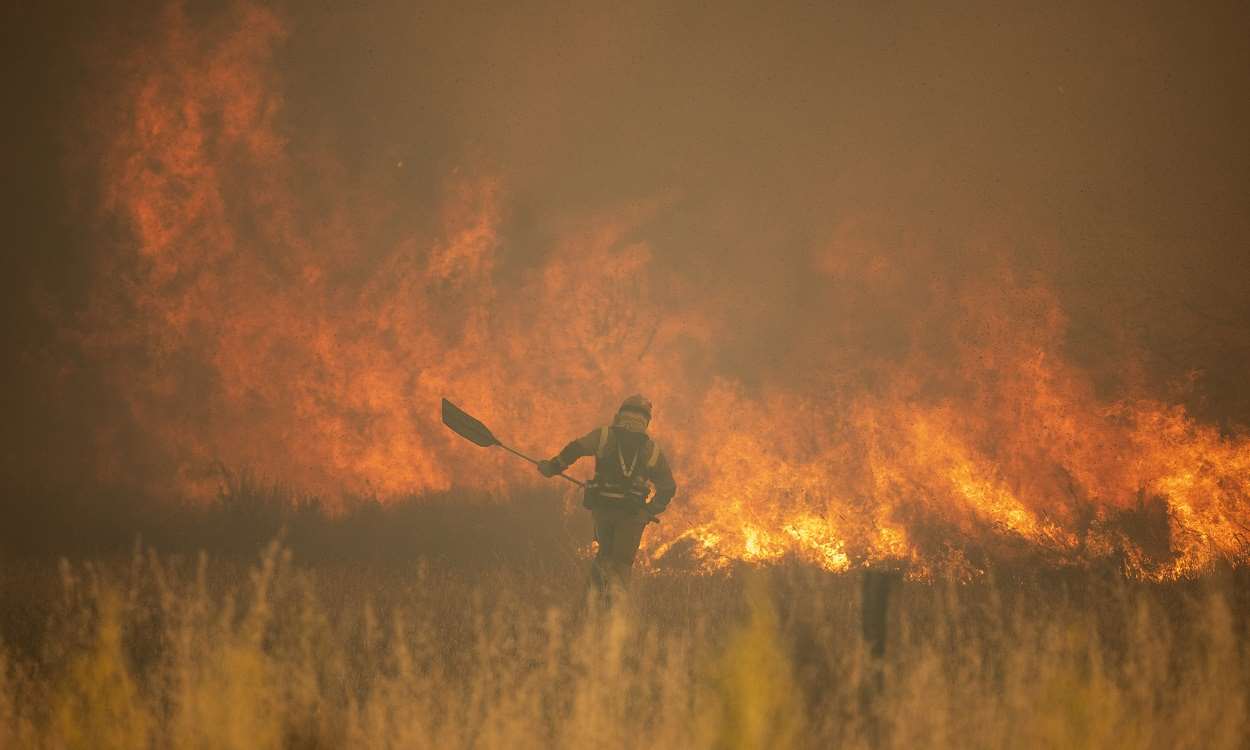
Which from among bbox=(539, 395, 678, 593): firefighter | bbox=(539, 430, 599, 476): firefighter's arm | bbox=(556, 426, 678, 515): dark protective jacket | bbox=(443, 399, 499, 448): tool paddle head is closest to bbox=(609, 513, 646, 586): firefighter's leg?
bbox=(539, 395, 678, 593): firefighter

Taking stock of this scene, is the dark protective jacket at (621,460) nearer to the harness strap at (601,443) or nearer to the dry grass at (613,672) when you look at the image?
the harness strap at (601,443)

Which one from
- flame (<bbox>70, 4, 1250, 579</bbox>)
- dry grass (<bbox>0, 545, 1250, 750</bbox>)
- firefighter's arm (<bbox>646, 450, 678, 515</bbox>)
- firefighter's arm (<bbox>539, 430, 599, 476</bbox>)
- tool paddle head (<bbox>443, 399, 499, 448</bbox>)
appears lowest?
dry grass (<bbox>0, 545, 1250, 750</bbox>)

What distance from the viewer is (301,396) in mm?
15906

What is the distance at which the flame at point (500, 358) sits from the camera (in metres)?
13.0

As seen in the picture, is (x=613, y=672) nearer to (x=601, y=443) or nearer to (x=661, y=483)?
(x=601, y=443)

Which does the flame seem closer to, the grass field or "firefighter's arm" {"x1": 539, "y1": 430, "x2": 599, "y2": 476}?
the grass field

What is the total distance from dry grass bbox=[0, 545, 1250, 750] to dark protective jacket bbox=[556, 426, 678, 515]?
3.82ft

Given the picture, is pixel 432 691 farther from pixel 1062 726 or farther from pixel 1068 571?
pixel 1068 571

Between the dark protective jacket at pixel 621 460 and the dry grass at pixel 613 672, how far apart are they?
3.82 ft

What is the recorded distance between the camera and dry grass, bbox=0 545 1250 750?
4801mm

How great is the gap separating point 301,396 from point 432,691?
1117 centimetres

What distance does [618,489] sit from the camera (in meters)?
8.52

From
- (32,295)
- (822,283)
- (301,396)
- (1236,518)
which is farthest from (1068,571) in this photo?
(32,295)

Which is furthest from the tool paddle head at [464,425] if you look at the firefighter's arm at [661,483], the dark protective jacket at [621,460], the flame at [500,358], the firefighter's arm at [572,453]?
the flame at [500,358]
